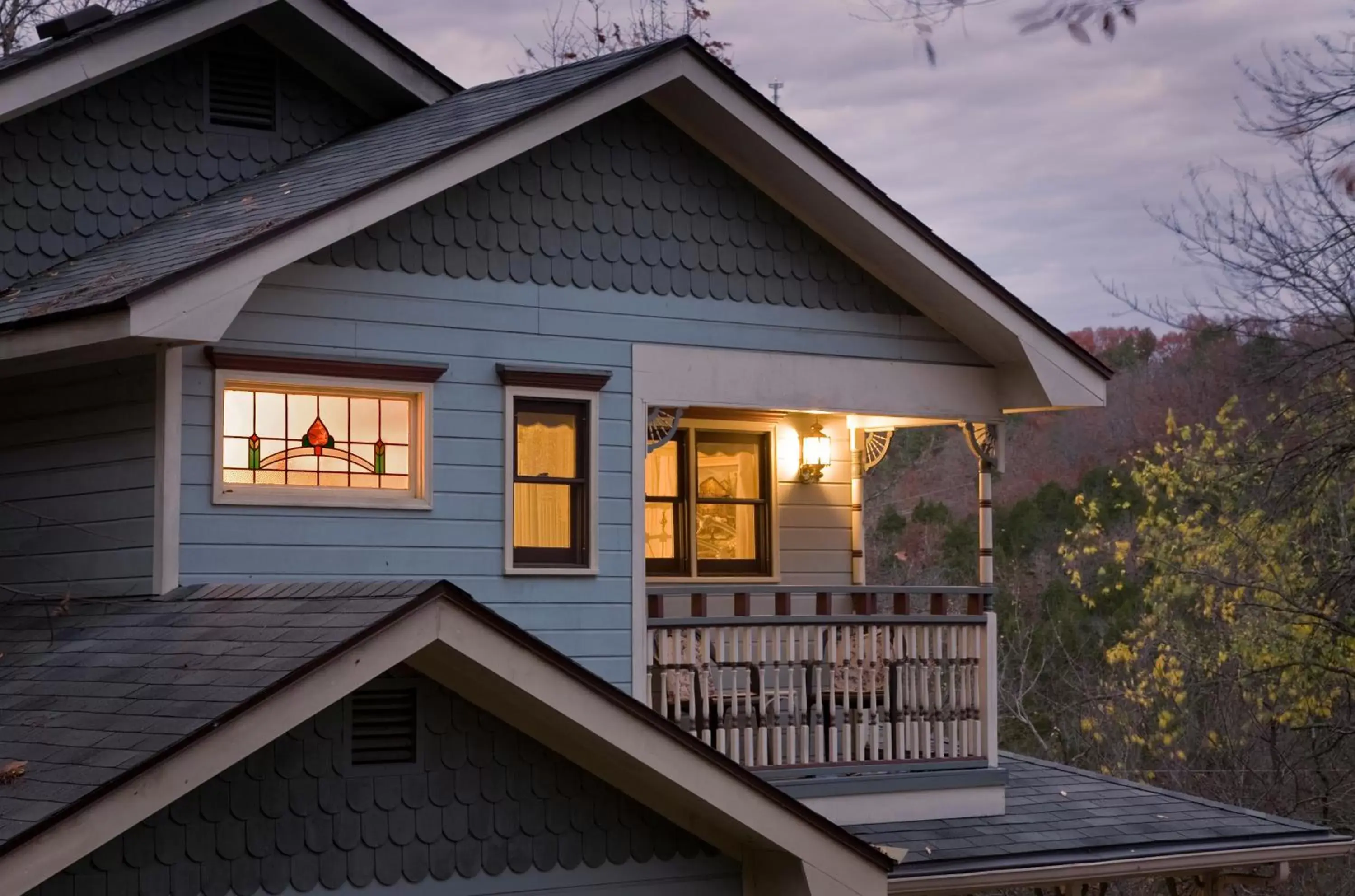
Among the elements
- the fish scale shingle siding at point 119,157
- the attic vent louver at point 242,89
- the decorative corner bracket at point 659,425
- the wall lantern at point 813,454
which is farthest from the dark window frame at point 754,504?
the attic vent louver at point 242,89

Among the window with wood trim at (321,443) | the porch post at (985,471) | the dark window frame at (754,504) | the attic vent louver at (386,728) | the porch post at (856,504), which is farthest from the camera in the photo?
the porch post at (856,504)

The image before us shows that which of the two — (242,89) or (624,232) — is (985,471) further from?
(242,89)

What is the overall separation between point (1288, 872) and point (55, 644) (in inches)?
368

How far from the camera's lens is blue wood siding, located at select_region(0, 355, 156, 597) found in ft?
37.4

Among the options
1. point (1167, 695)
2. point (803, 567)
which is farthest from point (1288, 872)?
point (1167, 695)

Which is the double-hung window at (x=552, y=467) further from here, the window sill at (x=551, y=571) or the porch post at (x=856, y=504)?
the porch post at (x=856, y=504)

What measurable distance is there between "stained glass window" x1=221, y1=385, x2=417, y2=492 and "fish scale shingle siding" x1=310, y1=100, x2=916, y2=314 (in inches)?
36.5

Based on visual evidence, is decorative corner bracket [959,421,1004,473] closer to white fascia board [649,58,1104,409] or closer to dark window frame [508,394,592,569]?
white fascia board [649,58,1104,409]

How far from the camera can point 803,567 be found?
1591 centimetres

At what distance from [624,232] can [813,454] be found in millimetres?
3555

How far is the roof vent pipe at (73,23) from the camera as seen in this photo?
14.1 metres

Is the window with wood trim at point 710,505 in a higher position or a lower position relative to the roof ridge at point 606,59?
lower

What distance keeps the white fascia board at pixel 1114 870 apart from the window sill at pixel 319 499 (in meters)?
4.03

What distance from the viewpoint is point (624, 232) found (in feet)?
43.0
